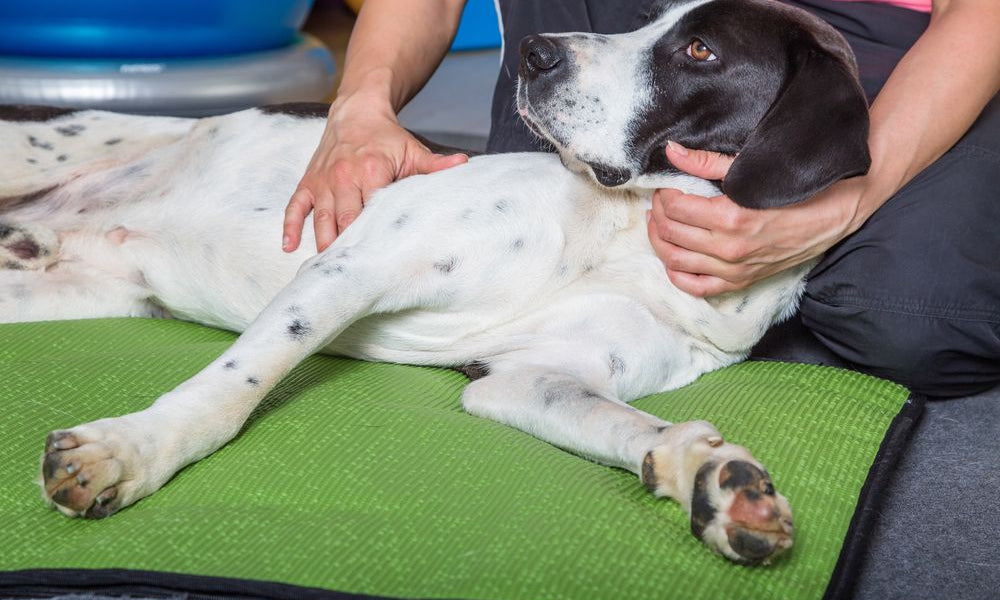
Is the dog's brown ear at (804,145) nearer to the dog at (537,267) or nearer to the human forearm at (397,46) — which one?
the dog at (537,267)

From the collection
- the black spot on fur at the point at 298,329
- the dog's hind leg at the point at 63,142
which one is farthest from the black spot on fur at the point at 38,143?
the black spot on fur at the point at 298,329

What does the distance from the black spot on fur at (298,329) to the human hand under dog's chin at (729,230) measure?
70 centimetres

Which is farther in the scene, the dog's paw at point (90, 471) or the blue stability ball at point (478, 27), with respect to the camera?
the blue stability ball at point (478, 27)

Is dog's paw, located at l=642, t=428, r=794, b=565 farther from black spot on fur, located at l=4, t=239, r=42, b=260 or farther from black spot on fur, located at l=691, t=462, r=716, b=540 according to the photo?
black spot on fur, located at l=4, t=239, r=42, b=260

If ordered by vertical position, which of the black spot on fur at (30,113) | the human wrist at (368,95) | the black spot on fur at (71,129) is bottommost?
the black spot on fur at (71,129)

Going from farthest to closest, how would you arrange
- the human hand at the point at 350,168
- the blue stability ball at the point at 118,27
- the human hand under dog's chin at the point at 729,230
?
the blue stability ball at the point at 118,27
the human hand at the point at 350,168
the human hand under dog's chin at the point at 729,230

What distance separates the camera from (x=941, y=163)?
2.23 m

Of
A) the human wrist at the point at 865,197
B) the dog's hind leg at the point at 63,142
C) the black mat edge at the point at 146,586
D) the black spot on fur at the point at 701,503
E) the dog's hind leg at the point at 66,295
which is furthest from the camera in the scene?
the dog's hind leg at the point at 63,142

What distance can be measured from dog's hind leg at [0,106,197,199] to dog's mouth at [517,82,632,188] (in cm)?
110

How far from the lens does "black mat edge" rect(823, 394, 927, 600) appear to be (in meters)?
1.53

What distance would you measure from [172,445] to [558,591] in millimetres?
672

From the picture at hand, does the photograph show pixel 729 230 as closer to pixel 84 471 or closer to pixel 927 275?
pixel 927 275

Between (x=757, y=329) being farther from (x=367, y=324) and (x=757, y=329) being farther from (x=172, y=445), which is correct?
(x=172, y=445)

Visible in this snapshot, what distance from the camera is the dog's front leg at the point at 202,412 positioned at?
4.99 ft
